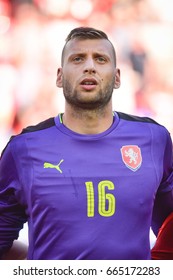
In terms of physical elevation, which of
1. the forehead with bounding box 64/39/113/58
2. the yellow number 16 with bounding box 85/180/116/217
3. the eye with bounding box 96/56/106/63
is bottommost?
the yellow number 16 with bounding box 85/180/116/217

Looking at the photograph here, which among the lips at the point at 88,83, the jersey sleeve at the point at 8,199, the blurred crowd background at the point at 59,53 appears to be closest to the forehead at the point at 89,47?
the lips at the point at 88,83

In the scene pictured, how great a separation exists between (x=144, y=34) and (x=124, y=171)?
3.12 metres

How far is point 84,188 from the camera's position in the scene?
227 cm

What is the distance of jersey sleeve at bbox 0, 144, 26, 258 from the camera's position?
2.36 meters

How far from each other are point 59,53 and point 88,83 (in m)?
2.89

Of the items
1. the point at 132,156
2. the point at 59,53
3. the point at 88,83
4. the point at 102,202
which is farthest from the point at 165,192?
the point at 59,53

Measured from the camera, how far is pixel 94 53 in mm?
2338

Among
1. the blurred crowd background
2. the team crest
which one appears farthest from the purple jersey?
the blurred crowd background

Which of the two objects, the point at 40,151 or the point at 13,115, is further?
the point at 13,115

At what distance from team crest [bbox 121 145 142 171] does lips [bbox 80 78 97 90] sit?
0.93 ft

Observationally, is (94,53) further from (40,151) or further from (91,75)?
(40,151)

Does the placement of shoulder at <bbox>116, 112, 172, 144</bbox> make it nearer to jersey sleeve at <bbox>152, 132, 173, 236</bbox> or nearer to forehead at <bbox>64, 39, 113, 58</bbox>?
jersey sleeve at <bbox>152, 132, 173, 236</bbox>

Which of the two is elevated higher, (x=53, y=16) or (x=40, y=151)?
(x=53, y=16)

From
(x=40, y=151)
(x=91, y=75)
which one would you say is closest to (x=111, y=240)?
(x=40, y=151)
